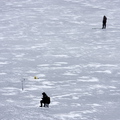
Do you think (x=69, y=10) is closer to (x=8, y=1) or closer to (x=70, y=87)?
(x=8, y=1)

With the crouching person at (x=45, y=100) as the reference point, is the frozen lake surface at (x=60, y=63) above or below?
above

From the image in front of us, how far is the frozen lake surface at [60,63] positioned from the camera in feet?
44.1

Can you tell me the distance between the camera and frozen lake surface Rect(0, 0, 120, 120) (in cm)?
1345

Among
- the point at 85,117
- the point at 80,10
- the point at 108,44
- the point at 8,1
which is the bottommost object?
the point at 85,117

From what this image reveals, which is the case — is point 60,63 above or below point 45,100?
above

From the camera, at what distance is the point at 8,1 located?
132ft

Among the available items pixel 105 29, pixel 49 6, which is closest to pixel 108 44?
pixel 105 29

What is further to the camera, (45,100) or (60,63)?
(60,63)

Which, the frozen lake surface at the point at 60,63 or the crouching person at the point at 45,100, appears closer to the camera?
the crouching person at the point at 45,100

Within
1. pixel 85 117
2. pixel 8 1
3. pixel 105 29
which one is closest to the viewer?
pixel 85 117

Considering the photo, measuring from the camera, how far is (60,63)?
63.5 feet

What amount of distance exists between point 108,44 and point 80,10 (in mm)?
12070

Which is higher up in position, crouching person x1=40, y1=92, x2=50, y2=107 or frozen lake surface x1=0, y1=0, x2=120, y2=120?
frozen lake surface x1=0, y1=0, x2=120, y2=120

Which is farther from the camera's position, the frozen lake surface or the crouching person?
the frozen lake surface
